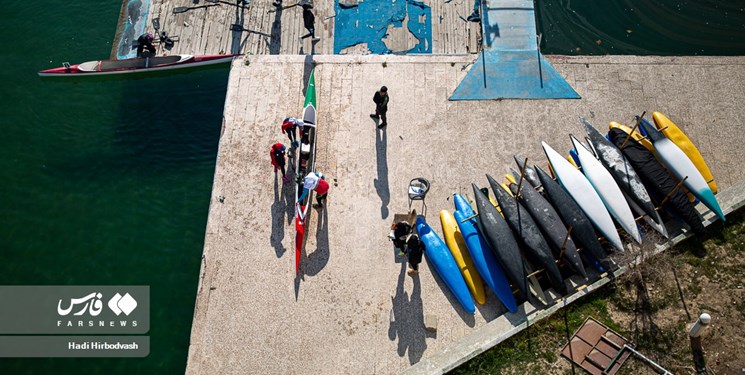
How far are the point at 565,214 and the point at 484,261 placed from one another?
2.46 metres

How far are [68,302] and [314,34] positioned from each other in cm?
1158

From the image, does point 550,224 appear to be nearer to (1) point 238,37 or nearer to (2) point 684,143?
(2) point 684,143

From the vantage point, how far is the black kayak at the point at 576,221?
13258 millimetres

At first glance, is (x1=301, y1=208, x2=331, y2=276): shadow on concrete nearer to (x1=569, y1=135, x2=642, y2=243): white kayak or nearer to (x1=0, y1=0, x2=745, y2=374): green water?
(x1=0, y1=0, x2=745, y2=374): green water

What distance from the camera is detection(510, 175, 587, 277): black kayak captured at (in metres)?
13.1

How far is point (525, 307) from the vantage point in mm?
13086

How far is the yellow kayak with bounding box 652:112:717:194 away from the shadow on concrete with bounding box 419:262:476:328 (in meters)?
7.68

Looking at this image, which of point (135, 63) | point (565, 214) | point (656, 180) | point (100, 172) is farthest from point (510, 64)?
point (100, 172)

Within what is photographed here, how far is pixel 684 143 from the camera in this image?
14750 millimetres

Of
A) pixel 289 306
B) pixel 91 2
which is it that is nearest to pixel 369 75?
pixel 289 306

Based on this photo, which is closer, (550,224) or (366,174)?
(550,224)

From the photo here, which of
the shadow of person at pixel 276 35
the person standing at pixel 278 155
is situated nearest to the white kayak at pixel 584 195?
the person standing at pixel 278 155

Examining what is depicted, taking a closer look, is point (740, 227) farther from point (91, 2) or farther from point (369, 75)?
point (91, 2)

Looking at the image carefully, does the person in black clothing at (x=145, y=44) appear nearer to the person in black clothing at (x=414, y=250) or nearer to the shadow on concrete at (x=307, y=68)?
the shadow on concrete at (x=307, y=68)
